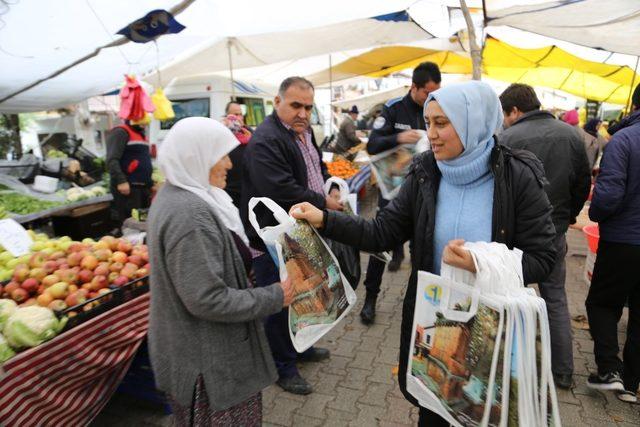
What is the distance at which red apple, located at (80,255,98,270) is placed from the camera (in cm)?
271

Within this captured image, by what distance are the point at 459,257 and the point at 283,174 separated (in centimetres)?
150

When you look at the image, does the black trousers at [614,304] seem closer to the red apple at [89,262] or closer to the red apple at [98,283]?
the red apple at [98,283]

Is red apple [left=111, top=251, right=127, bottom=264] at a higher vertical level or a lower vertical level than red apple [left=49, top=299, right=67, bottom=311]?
higher

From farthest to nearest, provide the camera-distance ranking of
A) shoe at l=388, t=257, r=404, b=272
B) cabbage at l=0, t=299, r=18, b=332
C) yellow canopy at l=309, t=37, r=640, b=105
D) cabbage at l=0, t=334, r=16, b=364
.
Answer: yellow canopy at l=309, t=37, r=640, b=105 < shoe at l=388, t=257, r=404, b=272 < cabbage at l=0, t=299, r=18, b=332 < cabbage at l=0, t=334, r=16, b=364

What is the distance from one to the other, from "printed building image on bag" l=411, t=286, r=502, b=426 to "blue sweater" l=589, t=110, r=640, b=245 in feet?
5.75

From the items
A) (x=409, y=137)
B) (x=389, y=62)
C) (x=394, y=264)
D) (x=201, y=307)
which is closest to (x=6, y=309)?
(x=201, y=307)

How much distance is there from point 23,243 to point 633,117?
4383mm

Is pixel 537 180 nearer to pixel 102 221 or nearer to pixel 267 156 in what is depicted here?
pixel 267 156

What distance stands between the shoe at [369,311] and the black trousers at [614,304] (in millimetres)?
1795

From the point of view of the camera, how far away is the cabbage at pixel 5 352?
6.35ft

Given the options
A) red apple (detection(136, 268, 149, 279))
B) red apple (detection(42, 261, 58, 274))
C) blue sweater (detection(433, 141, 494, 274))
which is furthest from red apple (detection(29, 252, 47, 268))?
blue sweater (detection(433, 141, 494, 274))

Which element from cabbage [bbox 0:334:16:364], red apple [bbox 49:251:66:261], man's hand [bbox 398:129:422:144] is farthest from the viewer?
man's hand [bbox 398:129:422:144]

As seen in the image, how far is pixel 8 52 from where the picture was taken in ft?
12.7

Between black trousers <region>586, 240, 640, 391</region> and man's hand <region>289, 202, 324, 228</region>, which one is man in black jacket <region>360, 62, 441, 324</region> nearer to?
black trousers <region>586, 240, 640, 391</region>
